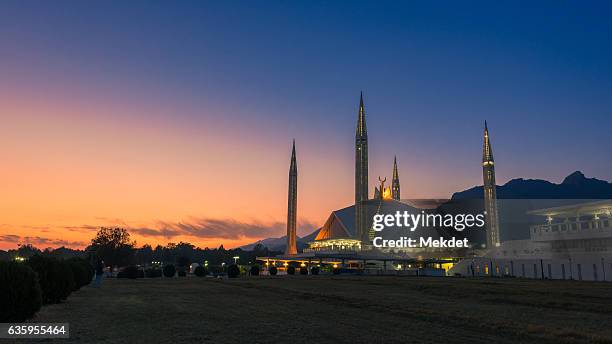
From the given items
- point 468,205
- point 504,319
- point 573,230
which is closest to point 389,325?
point 504,319

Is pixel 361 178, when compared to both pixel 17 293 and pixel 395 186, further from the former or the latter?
pixel 17 293

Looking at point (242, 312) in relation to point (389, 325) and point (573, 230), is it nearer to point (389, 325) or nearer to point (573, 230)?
point (389, 325)

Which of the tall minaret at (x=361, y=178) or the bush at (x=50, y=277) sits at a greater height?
the tall minaret at (x=361, y=178)

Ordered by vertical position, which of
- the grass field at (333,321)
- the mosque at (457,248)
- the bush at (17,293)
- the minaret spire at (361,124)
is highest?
the minaret spire at (361,124)

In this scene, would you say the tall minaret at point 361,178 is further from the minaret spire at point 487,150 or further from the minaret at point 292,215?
the minaret spire at point 487,150

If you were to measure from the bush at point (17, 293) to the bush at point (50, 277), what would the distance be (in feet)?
17.0

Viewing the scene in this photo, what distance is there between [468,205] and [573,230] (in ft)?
298

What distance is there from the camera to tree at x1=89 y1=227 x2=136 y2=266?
86375mm

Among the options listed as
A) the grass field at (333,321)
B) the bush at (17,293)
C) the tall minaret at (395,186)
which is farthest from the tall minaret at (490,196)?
the bush at (17,293)

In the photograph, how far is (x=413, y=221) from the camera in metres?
149

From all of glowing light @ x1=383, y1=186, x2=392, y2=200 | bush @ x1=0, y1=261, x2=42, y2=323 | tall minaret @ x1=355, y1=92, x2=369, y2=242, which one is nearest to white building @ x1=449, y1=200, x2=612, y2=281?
tall minaret @ x1=355, y1=92, x2=369, y2=242

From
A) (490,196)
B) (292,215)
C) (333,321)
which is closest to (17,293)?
(333,321)

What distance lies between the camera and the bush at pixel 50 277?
1941 centimetres

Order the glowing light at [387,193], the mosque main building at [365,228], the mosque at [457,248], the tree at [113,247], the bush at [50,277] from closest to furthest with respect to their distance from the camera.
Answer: the bush at [50,277] → the mosque at [457,248] → the tree at [113,247] → the mosque main building at [365,228] → the glowing light at [387,193]
